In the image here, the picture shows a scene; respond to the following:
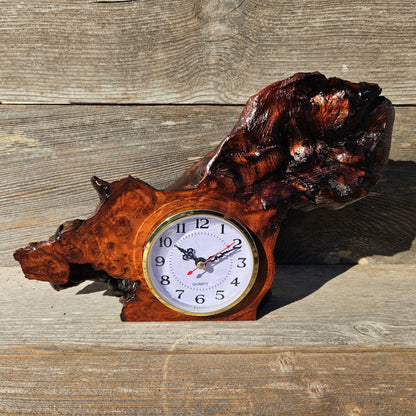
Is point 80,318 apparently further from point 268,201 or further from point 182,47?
point 182,47

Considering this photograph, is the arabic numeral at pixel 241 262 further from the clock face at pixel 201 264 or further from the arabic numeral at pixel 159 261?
the arabic numeral at pixel 159 261

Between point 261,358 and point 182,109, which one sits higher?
point 182,109

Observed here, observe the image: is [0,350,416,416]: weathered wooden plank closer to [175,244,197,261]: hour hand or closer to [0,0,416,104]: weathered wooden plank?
[175,244,197,261]: hour hand

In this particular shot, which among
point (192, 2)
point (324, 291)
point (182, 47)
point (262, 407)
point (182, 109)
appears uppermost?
point (192, 2)

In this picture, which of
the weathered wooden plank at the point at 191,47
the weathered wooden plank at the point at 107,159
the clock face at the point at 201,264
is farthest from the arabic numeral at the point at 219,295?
the weathered wooden plank at the point at 191,47

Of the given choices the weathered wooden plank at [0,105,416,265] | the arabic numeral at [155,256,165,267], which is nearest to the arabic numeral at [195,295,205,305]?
the arabic numeral at [155,256,165,267]

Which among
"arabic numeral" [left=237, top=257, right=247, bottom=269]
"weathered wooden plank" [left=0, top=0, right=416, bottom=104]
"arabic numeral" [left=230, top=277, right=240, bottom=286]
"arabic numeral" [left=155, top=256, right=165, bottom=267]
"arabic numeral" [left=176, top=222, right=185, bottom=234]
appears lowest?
"arabic numeral" [left=230, top=277, right=240, bottom=286]

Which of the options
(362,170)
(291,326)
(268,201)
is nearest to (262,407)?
(291,326)
